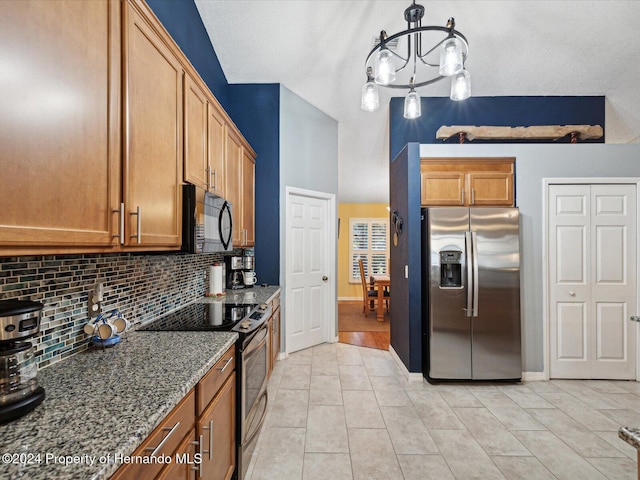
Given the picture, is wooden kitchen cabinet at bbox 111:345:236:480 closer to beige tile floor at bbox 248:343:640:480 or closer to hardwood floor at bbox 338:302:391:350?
beige tile floor at bbox 248:343:640:480

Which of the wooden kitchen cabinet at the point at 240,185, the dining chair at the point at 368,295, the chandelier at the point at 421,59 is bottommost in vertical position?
the dining chair at the point at 368,295

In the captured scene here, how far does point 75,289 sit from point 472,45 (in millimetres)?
3944

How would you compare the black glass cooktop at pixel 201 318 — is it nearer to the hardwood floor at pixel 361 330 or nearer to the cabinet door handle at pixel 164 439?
the cabinet door handle at pixel 164 439

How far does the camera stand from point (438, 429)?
2.29 m

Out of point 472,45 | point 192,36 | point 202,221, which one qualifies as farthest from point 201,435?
point 472,45

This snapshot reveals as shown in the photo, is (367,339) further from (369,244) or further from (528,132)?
(369,244)

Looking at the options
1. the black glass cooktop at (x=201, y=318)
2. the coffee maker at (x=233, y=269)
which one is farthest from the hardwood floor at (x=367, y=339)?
the black glass cooktop at (x=201, y=318)

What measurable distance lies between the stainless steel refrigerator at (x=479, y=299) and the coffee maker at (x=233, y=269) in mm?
2067

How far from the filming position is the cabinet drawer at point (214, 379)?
1.23m

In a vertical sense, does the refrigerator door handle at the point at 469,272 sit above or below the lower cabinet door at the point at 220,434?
above

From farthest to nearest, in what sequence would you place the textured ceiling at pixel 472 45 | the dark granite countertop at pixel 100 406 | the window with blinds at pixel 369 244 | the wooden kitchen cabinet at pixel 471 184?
1. the window with blinds at pixel 369 244
2. the wooden kitchen cabinet at pixel 471 184
3. the textured ceiling at pixel 472 45
4. the dark granite countertop at pixel 100 406

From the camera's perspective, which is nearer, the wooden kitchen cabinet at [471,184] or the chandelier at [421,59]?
the chandelier at [421,59]

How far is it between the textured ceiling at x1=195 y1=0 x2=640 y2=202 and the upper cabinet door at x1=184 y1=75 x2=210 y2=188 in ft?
4.88

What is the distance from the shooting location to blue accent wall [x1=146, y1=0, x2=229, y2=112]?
224 cm
